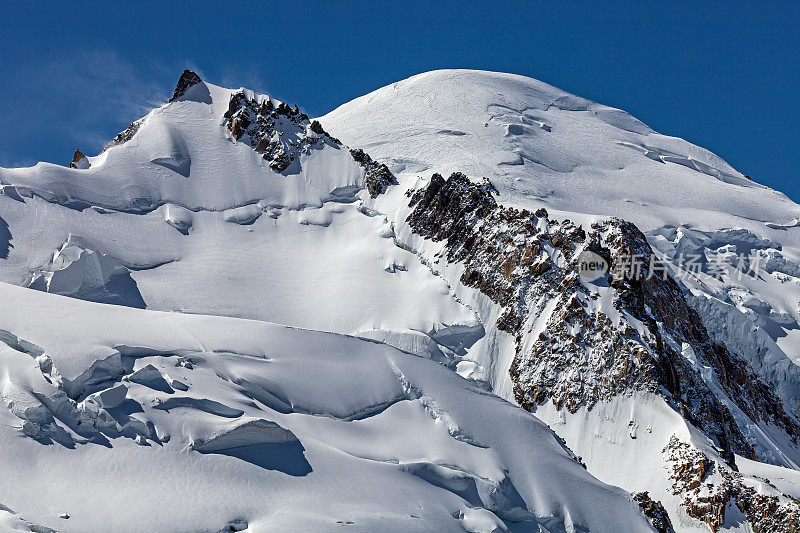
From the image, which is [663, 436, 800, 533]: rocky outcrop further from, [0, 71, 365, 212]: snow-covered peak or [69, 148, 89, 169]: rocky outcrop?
[69, 148, 89, 169]: rocky outcrop

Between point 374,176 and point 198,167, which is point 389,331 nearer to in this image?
point 374,176

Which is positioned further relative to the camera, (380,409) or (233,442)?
(380,409)

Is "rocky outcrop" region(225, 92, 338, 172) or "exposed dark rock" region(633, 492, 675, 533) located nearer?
"exposed dark rock" region(633, 492, 675, 533)

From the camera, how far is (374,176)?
92.2m

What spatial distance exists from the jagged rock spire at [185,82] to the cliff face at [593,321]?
28948 mm

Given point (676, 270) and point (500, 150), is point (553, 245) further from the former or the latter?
point (500, 150)

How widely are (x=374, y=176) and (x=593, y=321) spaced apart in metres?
29.1

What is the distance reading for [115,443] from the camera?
38625 mm

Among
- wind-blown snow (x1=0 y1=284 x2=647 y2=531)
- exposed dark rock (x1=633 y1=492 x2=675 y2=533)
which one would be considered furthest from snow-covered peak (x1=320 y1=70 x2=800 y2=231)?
wind-blown snow (x1=0 y1=284 x2=647 y2=531)

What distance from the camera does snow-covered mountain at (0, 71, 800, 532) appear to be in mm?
39562

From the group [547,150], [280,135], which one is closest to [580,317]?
[280,135]

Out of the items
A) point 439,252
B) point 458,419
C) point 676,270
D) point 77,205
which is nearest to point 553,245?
point 439,252

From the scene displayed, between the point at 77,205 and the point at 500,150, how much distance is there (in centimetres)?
5871

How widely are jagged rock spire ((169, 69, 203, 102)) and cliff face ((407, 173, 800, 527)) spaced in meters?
28.9
